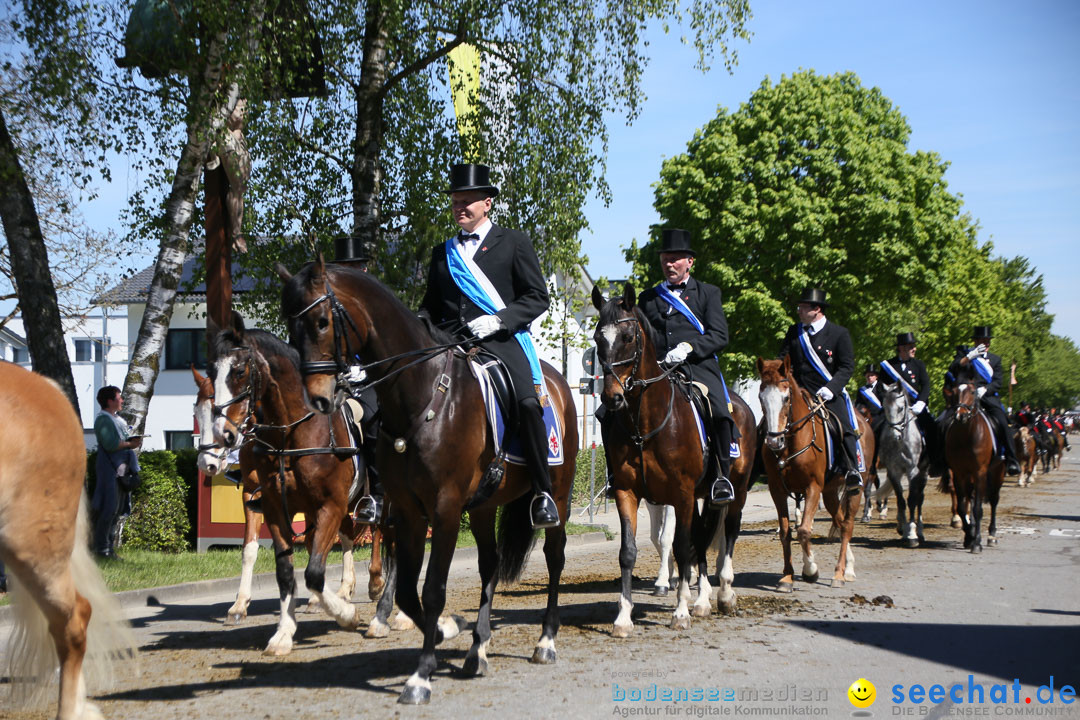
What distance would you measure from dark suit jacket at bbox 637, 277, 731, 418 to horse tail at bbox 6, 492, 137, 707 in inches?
212

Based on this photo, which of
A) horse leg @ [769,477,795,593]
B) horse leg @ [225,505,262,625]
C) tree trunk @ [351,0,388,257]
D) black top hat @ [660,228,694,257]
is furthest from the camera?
tree trunk @ [351,0,388,257]

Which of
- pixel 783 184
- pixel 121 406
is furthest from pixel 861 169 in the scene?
pixel 121 406

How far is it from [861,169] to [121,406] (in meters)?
28.9

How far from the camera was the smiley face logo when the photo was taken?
5996 mm

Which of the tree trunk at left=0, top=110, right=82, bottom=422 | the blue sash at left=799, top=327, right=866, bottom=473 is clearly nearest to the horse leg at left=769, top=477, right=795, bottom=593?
the blue sash at left=799, top=327, right=866, bottom=473

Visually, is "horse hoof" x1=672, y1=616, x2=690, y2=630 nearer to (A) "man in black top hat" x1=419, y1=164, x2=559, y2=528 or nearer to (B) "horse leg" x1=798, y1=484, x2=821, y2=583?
(A) "man in black top hat" x1=419, y1=164, x2=559, y2=528

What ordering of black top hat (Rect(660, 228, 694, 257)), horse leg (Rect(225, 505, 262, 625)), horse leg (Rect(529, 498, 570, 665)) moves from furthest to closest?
black top hat (Rect(660, 228, 694, 257)) < horse leg (Rect(225, 505, 262, 625)) < horse leg (Rect(529, 498, 570, 665))

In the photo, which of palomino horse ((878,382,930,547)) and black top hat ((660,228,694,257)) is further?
palomino horse ((878,382,930,547))

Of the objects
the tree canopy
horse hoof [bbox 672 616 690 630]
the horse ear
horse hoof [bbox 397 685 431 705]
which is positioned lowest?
horse hoof [bbox 672 616 690 630]

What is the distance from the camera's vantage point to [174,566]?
496 inches

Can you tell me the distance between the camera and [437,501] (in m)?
6.32

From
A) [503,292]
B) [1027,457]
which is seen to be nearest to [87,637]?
[503,292]

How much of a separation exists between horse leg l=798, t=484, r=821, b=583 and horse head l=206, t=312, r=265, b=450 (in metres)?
5.97

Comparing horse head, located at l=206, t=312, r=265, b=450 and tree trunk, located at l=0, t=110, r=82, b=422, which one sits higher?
tree trunk, located at l=0, t=110, r=82, b=422
